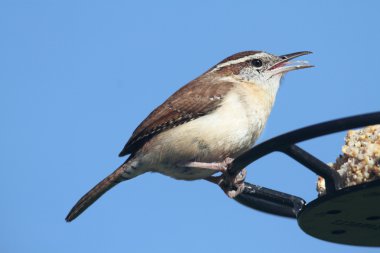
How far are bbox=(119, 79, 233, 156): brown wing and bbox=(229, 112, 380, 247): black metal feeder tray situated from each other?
3.60ft

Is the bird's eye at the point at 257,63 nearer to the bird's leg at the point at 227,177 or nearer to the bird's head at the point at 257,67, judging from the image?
the bird's head at the point at 257,67

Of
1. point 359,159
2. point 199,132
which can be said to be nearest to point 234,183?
point 199,132

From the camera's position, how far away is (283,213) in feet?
13.0

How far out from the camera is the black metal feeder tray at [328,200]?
2.88 m

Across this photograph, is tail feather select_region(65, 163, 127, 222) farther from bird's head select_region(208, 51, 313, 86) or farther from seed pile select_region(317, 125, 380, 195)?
seed pile select_region(317, 125, 380, 195)

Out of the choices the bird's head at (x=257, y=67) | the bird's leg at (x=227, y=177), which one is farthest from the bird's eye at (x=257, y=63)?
the bird's leg at (x=227, y=177)

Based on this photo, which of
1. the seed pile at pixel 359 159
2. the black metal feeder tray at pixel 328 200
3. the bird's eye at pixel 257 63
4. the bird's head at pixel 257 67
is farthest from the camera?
the bird's eye at pixel 257 63

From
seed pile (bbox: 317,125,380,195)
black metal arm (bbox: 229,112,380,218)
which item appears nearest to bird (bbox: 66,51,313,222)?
black metal arm (bbox: 229,112,380,218)

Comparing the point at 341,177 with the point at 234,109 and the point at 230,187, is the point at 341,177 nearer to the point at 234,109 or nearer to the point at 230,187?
the point at 230,187

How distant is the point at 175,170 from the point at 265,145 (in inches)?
73.0

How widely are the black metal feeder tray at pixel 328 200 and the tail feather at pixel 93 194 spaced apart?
134 cm

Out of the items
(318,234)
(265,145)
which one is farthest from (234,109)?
(265,145)

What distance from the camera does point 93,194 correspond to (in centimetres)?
475

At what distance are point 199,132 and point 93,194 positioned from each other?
97 cm
